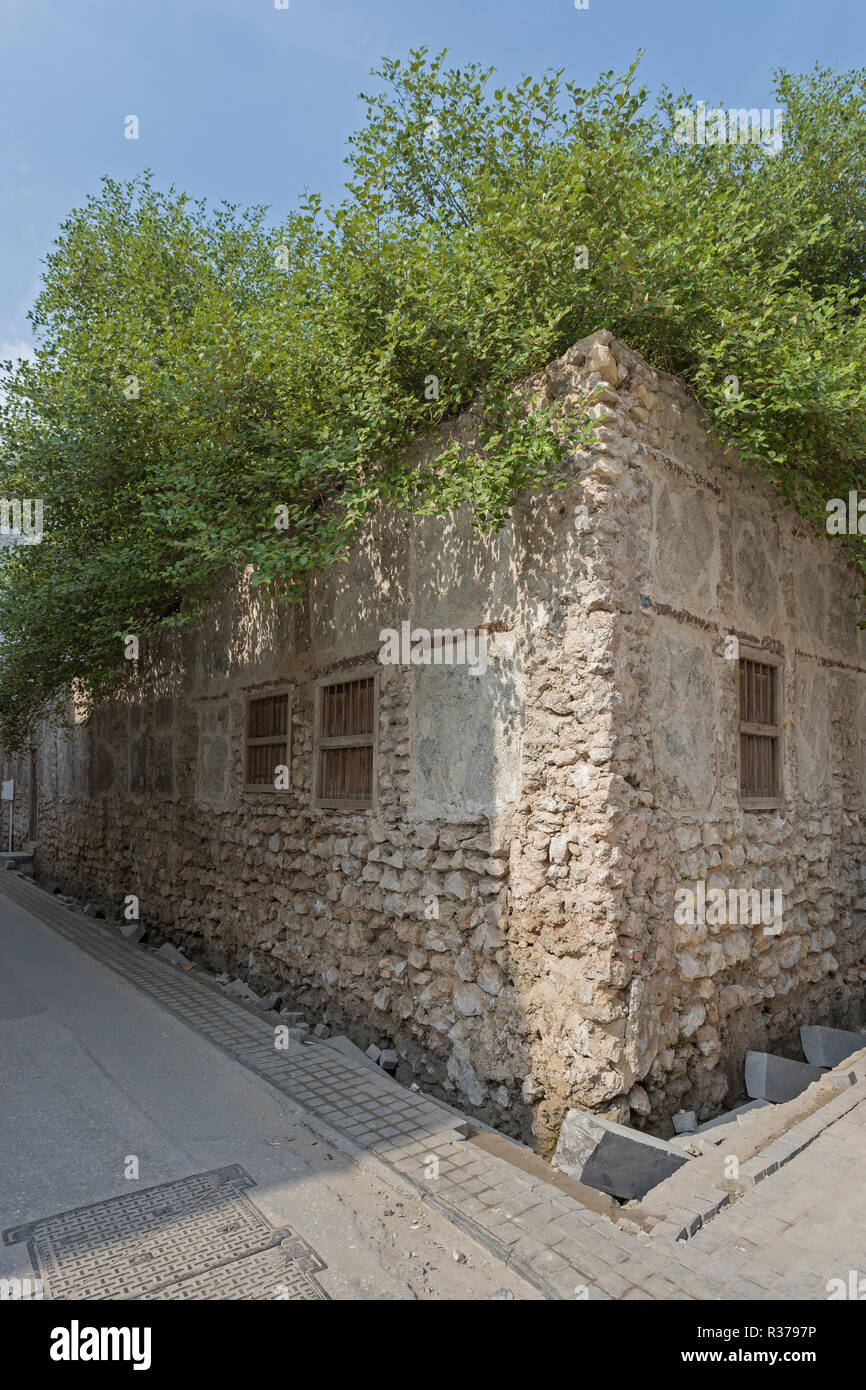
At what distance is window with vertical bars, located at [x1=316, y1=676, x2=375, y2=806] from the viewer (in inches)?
259

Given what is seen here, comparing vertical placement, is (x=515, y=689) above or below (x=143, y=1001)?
above

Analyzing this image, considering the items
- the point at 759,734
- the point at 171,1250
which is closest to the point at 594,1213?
the point at 171,1250

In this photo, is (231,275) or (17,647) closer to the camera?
(231,275)

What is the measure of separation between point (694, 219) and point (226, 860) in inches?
280

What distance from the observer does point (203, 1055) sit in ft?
19.0

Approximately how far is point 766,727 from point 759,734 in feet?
0.44

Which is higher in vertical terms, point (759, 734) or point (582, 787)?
point (759, 734)

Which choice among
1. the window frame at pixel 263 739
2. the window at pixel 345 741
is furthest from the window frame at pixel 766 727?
the window frame at pixel 263 739

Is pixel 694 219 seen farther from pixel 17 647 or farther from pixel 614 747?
pixel 17 647

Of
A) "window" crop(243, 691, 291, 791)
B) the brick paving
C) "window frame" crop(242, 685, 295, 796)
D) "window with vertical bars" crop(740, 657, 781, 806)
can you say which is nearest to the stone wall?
"window with vertical bars" crop(740, 657, 781, 806)

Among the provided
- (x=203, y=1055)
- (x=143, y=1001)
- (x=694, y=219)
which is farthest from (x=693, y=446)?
(x=143, y=1001)

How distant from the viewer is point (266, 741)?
8.05m

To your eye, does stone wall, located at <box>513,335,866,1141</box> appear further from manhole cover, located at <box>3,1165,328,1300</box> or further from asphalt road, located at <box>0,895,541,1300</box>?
manhole cover, located at <box>3,1165,328,1300</box>

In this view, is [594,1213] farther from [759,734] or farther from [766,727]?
[766,727]
